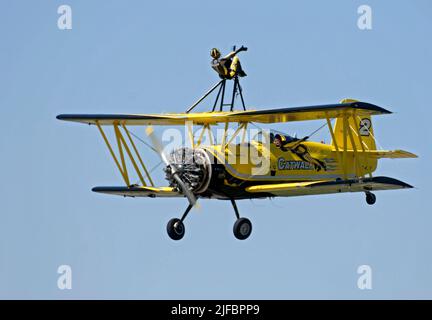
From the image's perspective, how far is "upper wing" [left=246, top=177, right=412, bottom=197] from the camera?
2855 cm

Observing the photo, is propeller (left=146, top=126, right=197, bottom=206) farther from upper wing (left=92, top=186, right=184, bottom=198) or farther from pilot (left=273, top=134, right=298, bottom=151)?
pilot (left=273, top=134, right=298, bottom=151)

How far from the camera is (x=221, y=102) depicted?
31.5 m

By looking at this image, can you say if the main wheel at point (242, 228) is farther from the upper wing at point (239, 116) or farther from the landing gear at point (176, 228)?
the upper wing at point (239, 116)

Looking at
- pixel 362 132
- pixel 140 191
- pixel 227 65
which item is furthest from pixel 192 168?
pixel 362 132

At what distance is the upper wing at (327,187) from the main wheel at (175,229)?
84.2 inches

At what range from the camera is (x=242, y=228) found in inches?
1169

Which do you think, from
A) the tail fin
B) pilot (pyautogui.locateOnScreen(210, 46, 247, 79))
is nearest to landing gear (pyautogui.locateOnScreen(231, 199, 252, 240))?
pilot (pyautogui.locateOnScreen(210, 46, 247, 79))

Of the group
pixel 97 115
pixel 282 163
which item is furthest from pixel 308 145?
pixel 97 115

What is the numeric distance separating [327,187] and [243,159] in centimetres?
252

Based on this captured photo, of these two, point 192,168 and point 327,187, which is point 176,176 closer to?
point 192,168

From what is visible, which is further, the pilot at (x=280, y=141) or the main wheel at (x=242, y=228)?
the pilot at (x=280, y=141)

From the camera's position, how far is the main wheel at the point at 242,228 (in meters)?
29.6

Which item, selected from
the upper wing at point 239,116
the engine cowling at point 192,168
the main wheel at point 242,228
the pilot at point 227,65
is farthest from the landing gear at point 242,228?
the pilot at point 227,65

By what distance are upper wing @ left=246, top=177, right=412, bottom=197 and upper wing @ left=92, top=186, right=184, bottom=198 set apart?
2.42 metres
